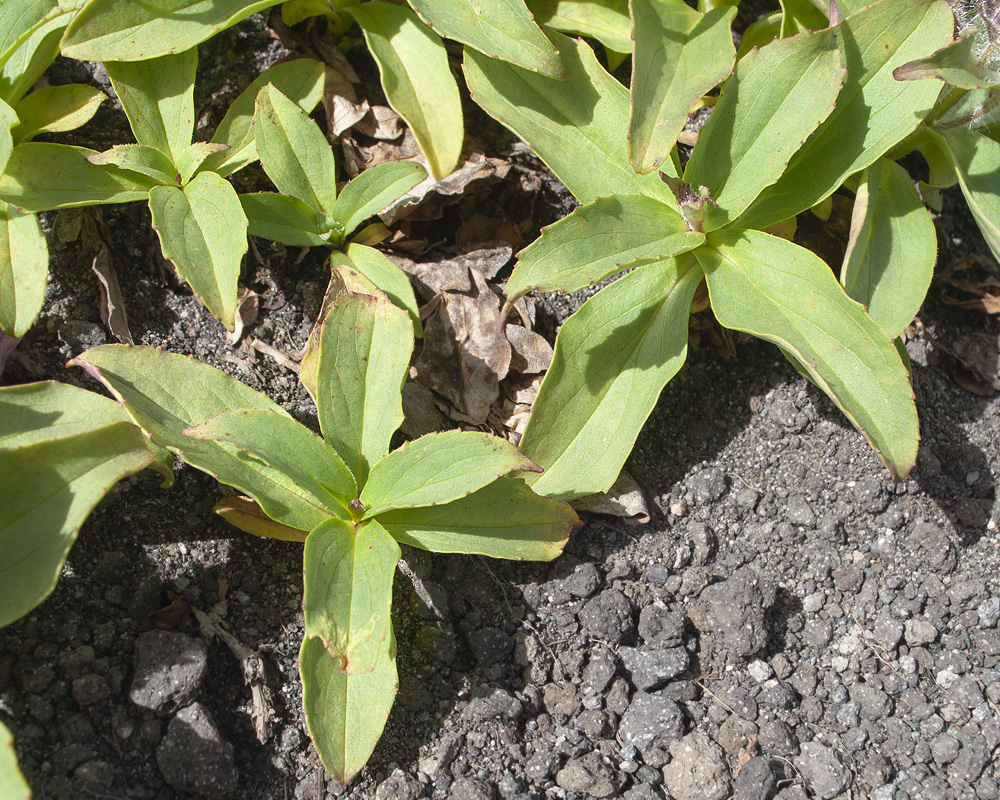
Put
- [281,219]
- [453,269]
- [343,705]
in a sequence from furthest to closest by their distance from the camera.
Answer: [453,269] → [281,219] → [343,705]

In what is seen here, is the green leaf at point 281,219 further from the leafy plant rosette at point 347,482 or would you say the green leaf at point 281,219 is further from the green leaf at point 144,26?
the green leaf at point 144,26

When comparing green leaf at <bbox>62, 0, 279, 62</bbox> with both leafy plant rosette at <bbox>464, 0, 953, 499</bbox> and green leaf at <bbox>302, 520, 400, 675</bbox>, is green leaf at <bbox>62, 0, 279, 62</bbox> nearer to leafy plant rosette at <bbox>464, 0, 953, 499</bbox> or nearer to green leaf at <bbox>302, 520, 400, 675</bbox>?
leafy plant rosette at <bbox>464, 0, 953, 499</bbox>

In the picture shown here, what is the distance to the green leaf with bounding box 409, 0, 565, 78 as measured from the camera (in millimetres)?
2100

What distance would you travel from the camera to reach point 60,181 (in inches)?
83.7

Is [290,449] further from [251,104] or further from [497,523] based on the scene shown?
[251,104]

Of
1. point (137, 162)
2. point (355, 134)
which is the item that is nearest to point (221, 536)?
point (137, 162)

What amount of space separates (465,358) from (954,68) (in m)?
1.51

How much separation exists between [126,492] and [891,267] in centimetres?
228

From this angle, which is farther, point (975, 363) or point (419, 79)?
point (975, 363)

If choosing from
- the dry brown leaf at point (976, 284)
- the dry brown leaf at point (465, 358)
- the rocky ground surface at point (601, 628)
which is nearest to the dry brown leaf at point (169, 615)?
the rocky ground surface at point (601, 628)

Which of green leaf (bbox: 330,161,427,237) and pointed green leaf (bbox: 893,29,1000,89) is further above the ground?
pointed green leaf (bbox: 893,29,1000,89)

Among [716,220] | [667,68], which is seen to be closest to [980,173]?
[716,220]

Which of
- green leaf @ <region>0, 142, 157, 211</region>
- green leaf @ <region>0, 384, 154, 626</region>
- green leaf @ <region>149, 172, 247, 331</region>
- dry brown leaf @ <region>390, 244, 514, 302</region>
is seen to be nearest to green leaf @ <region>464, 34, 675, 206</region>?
dry brown leaf @ <region>390, 244, 514, 302</region>

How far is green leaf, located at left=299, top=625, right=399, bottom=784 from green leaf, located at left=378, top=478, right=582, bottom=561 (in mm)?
319
